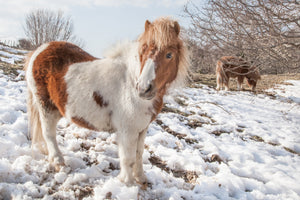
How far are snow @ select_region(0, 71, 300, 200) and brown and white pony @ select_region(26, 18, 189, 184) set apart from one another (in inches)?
9.6

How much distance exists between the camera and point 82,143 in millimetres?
2967

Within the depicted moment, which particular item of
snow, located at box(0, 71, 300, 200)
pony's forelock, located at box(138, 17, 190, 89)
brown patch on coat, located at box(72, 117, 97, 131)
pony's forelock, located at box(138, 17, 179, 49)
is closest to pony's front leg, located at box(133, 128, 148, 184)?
snow, located at box(0, 71, 300, 200)

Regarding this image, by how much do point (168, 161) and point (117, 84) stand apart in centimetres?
143

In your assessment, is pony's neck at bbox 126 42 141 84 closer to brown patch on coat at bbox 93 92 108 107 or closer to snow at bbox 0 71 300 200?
brown patch on coat at bbox 93 92 108 107

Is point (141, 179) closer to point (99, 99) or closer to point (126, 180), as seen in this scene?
point (126, 180)

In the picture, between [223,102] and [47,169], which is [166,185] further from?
[223,102]

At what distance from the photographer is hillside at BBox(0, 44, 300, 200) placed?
2057mm

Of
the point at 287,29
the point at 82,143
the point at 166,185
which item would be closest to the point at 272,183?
the point at 166,185

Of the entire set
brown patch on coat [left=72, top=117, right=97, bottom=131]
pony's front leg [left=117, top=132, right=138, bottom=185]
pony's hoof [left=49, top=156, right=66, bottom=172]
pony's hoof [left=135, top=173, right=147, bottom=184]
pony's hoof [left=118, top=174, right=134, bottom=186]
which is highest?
brown patch on coat [left=72, top=117, right=97, bottom=131]

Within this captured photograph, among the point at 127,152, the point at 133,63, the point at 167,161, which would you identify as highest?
the point at 133,63

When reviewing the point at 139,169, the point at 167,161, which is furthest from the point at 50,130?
→ the point at 167,161

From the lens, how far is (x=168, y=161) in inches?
112

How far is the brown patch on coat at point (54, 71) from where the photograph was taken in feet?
7.25

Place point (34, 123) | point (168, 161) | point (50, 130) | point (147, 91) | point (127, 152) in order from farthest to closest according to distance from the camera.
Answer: point (168, 161)
point (34, 123)
point (50, 130)
point (127, 152)
point (147, 91)
